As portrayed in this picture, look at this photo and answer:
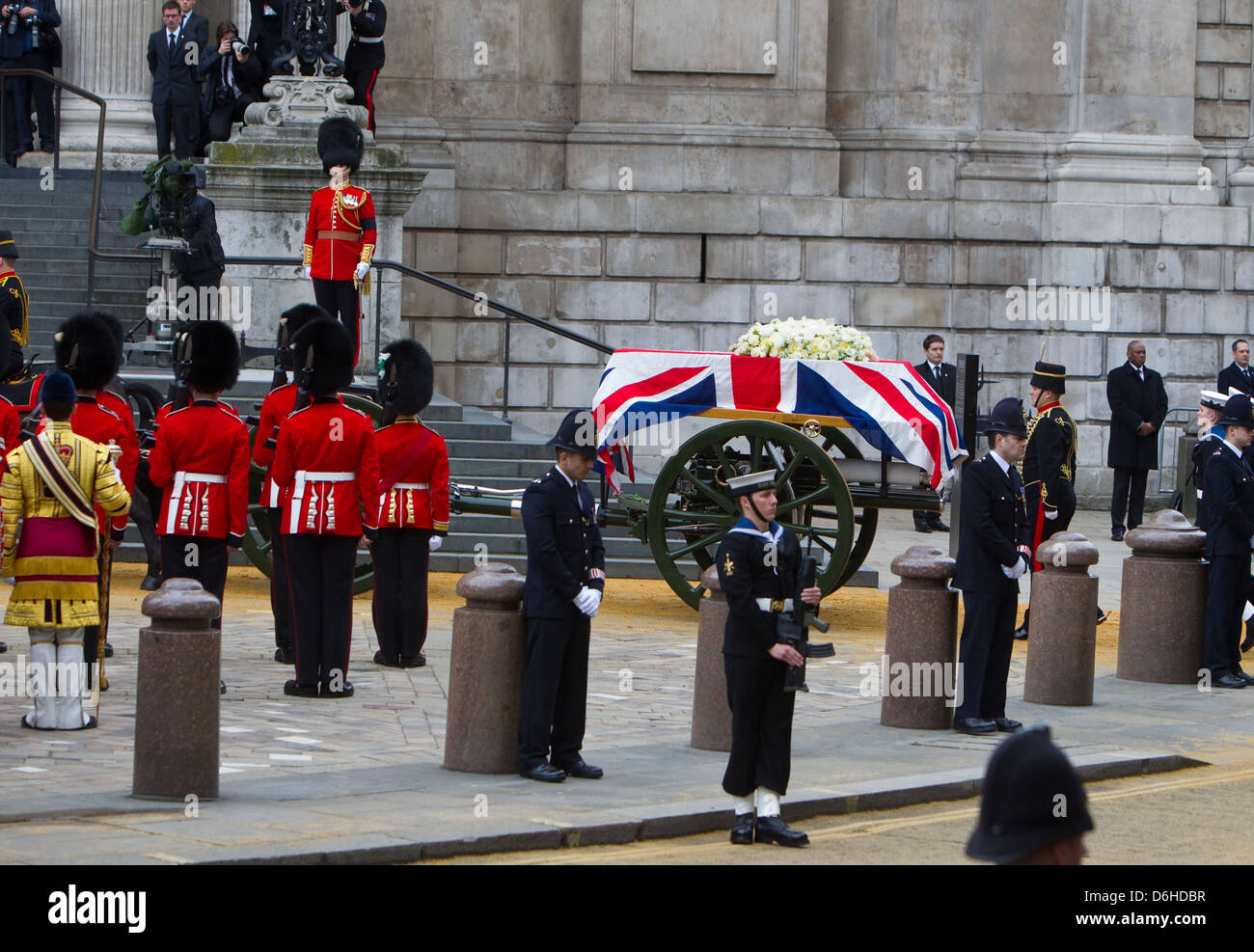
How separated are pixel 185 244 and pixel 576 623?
949 centimetres

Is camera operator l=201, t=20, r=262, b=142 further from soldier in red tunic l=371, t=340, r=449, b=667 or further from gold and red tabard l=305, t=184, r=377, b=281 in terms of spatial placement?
soldier in red tunic l=371, t=340, r=449, b=667

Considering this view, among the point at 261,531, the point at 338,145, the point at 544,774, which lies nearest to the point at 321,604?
the point at 544,774

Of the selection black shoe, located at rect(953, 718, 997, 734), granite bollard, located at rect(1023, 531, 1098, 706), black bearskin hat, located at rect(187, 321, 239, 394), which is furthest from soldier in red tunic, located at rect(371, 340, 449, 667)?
granite bollard, located at rect(1023, 531, 1098, 706)

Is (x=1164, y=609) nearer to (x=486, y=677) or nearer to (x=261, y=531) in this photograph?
(x=486, y=677)

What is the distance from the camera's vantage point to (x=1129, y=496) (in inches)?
837

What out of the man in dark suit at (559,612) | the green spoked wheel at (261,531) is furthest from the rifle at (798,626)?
the green spoked wheel at (261,531)

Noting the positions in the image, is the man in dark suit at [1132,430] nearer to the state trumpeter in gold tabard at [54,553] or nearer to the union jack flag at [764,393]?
the union jack flag at [764,393]

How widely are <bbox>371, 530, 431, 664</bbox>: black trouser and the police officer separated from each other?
8547 mm

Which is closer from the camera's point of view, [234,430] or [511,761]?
[511,761]

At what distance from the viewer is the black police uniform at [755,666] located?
8.45 meters

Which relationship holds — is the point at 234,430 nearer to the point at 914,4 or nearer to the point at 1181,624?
the point at 1181,624

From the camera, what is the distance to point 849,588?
16.9 m

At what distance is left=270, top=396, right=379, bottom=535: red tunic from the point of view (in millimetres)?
11484
